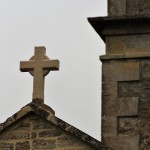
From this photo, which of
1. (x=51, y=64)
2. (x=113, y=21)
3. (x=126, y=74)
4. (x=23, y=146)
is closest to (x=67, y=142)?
(x=23, y=146)

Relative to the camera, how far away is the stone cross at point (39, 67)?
14.4m

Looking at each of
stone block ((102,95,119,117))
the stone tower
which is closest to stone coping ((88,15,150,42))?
the stone tower

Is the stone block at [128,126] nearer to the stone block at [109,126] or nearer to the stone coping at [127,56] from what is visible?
the stone block at [109,126]

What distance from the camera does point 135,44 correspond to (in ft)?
52.4

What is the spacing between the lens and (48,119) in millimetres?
14055

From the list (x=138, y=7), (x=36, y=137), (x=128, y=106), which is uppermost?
(x=138, y=7)

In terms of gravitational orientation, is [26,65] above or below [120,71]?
below

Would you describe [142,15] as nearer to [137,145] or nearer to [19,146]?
[137,145]

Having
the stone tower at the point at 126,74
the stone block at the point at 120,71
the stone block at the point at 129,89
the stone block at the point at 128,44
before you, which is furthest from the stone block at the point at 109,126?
the stone block at the point at 128,44

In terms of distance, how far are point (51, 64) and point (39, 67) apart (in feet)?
0.49

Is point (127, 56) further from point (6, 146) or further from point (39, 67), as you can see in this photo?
point (6, 146)

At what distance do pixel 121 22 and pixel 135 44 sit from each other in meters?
0.36

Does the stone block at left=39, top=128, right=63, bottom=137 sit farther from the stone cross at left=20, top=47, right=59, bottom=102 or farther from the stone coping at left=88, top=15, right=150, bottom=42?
the stone coping at left=88, top=15, right=150, bottom=42

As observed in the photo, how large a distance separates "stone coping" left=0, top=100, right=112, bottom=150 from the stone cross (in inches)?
6.9
